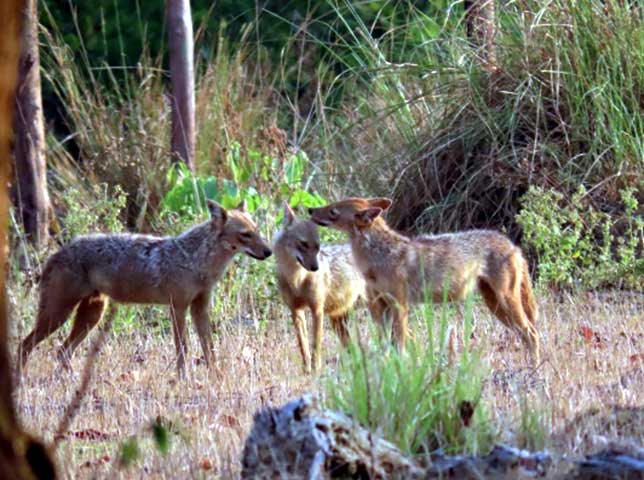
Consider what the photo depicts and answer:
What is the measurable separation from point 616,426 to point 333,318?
4221mm

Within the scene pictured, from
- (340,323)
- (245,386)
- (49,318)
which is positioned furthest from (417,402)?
(340,323)

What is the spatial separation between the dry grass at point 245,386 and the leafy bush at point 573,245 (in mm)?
177


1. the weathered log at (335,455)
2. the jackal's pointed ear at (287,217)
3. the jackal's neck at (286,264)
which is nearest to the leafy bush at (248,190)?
the jackal's pointed ear at (287,217)

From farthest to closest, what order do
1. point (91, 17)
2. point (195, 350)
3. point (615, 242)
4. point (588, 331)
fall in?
point (91, 17) → point (615, 242) → point (195, 350) → point (588, 331)

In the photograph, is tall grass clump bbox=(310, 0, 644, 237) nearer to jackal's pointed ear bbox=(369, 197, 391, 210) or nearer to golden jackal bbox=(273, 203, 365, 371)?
golden jackal bbox=(273, 203, 365, 371)

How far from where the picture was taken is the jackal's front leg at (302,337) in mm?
8243

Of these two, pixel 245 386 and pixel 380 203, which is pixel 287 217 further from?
pixel 245 386

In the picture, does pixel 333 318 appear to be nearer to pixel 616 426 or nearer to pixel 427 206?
pixel 427 206

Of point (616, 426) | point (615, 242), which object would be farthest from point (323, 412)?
point (615, 242)

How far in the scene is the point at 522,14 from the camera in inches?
461

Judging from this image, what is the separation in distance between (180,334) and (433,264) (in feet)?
5.61

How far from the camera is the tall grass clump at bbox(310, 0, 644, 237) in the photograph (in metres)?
11.0

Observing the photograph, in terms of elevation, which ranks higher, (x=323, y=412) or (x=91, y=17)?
(x=91, y=17)

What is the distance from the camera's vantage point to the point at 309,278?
901cm
